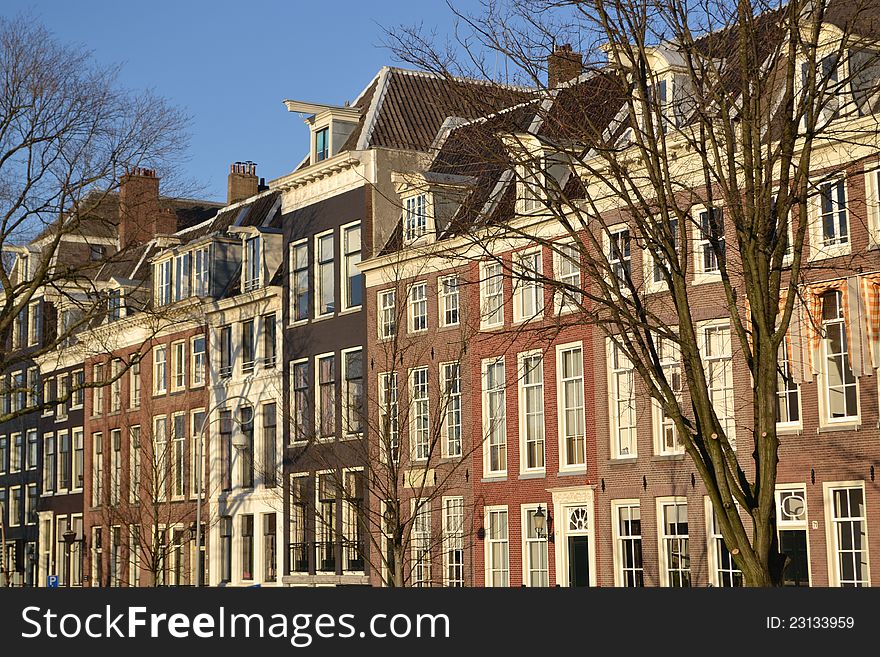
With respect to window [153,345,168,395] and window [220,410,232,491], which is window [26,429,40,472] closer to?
window [153,345,168,395]

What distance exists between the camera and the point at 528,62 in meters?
19.3

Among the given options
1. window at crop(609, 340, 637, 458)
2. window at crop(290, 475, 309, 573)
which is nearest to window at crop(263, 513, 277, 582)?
window at crop(290, 475, 309, 573)

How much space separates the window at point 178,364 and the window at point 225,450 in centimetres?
413

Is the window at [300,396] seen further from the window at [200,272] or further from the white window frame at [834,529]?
the white window frame at [834,529]

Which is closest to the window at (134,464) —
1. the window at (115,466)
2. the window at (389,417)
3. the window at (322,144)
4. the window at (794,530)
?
the window at (115,466)

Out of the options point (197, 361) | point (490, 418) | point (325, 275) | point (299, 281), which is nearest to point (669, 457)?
point (490, 418)

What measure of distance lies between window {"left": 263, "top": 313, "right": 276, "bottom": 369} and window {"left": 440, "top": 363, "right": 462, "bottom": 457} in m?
11.7

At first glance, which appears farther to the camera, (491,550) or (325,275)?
(325,275)

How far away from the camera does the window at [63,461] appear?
228 feet

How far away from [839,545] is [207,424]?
29.9 m

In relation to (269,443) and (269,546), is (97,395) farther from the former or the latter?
(269,546)

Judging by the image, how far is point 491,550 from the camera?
41.5 m

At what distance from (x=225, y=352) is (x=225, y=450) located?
3728 mm

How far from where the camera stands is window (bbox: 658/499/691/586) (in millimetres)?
35188
